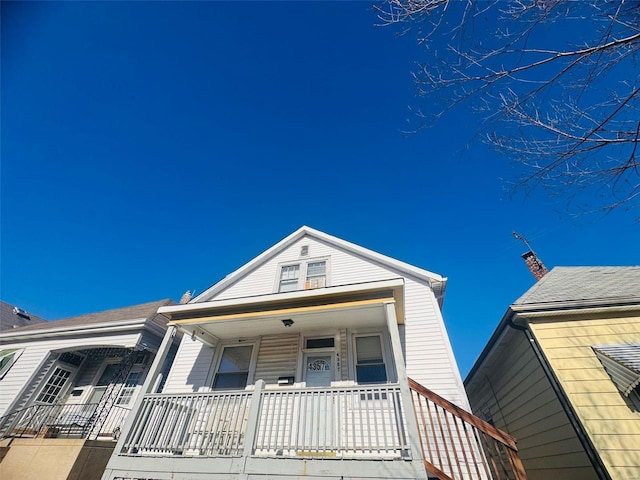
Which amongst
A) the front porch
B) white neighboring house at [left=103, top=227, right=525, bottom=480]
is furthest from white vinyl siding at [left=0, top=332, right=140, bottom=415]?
the front porch

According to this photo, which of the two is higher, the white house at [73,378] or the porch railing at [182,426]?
the white house at [73,378]

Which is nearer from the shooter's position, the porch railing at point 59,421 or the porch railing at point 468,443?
the porch railing at point 468,443

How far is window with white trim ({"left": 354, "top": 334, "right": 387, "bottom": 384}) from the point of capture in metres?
6.47

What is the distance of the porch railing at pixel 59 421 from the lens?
7812 millimetres

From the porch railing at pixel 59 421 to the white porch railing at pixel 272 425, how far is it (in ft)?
13.3

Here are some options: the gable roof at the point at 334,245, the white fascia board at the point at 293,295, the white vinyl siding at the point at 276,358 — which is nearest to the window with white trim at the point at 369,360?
the white vinyl siding at the point at 276,358

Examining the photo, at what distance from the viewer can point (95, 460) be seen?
21.5 ft

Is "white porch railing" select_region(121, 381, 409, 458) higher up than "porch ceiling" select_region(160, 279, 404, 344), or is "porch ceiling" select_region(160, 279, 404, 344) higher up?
"porch ceiling" select_region(160, 279, 404, 344)

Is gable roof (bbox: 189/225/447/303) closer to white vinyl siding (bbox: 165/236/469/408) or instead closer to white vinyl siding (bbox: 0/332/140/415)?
white vinyl siding (bbox: 165/236/469/408)

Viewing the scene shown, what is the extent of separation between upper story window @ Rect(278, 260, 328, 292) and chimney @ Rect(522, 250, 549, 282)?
791 cm

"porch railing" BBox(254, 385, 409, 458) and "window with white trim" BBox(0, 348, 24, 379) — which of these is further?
"window with white trim" BBox(0, 348, 24, 379)

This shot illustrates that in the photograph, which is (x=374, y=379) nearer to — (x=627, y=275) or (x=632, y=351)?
(x=632, y=351)

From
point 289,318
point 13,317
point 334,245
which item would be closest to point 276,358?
point 289,318

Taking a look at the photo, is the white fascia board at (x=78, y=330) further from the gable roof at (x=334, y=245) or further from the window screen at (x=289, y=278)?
the window screen at (x=289, y=278)
